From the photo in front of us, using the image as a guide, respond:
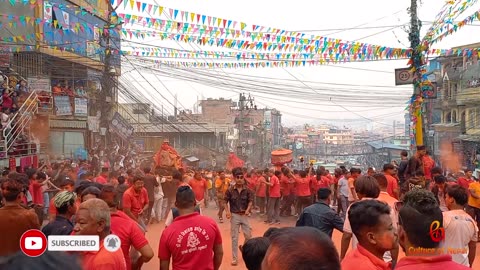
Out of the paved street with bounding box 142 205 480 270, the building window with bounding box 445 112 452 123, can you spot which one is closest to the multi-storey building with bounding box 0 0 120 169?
the paved street with bounding box 142 205 480 270

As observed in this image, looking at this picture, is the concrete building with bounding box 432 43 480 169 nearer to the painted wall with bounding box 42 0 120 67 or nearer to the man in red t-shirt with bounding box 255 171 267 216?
the man in red t-shirt with bounding box 255 171 267 216

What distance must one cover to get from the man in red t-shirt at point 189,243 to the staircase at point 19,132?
1355 centimetres

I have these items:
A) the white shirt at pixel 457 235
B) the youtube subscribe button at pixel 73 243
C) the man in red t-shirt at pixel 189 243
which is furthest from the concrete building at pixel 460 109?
the youtube subscribe button at pixel 73 243

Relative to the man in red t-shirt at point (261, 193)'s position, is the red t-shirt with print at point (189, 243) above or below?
above

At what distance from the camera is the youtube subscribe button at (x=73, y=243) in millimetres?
2500

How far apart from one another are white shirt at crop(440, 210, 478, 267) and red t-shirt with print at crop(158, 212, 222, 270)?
2514 millimetres

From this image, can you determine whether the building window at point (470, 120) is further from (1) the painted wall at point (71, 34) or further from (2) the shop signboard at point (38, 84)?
(2) the shop signboard at point (38, 84)

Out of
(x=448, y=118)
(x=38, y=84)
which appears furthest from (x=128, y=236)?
(x=448, y=118)

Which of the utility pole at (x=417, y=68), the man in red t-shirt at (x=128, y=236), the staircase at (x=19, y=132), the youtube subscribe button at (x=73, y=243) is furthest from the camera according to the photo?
the staircase at (x=19, y=132)

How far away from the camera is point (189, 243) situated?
462 cm

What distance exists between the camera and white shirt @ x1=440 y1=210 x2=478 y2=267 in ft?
15.9

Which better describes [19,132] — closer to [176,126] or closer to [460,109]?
[176,126]

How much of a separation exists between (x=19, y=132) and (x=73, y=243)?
17163 mm

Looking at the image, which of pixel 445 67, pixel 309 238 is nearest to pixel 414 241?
pixel 309 238
